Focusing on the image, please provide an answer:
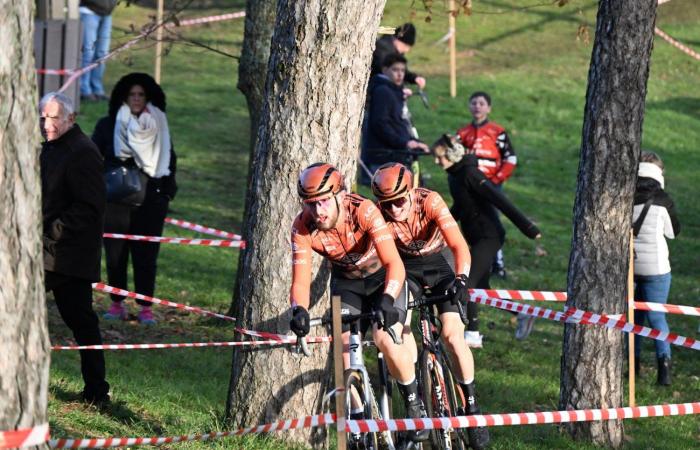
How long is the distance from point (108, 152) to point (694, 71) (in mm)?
18209

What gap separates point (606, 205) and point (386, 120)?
17.2 feet

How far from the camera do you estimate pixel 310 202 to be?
6656mm

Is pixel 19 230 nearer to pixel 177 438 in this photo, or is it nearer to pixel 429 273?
pixel 177 438

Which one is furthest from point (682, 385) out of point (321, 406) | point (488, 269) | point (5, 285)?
point (5, 285)

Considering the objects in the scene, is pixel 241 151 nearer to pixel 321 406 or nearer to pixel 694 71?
pixel 694 71

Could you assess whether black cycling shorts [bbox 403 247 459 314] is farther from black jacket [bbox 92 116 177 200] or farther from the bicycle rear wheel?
black jacket [bbox 92 116 177 200]

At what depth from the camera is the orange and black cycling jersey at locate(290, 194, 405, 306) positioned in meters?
6.90

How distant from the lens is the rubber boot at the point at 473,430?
24.8 feet

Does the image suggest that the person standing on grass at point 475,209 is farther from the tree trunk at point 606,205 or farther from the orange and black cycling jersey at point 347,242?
the orange and black cycling jersey at point 347,242

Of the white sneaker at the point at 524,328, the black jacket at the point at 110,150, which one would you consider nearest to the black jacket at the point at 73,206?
the black jacket at the point at 110,150

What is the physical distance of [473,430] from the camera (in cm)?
757

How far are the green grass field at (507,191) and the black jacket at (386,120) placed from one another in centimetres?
144

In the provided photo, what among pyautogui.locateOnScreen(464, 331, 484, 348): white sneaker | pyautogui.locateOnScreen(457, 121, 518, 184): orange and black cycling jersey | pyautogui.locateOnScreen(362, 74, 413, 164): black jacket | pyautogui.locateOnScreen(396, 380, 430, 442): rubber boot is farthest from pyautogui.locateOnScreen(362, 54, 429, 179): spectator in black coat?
pyautogui.locateOnScreen(396, 380, 430, 442): rubber boot

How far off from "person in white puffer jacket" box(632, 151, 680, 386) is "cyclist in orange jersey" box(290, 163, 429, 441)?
396 centimetres
